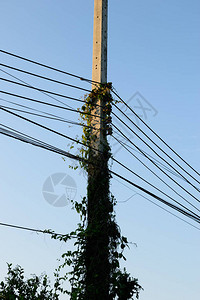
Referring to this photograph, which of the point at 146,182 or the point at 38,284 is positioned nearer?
the point at 38,284

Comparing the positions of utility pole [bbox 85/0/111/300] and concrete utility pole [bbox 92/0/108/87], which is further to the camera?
concrete utility pole [bbox 92/0/108/87]

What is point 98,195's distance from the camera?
25.6ft

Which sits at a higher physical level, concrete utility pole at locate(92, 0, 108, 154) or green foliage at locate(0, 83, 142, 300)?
concrete utility pole at locate(92, 0, 108, 154)

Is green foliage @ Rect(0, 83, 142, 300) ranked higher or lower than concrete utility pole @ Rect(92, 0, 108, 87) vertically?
lower

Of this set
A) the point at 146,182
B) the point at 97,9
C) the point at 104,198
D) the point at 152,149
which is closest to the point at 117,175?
the point at 104,198

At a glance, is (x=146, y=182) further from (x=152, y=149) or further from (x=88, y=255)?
(x=88, y=255)

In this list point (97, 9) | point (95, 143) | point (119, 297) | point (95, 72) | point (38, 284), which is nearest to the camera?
point (119, 297)

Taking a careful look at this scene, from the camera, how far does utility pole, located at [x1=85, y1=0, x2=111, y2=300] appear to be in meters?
7.20

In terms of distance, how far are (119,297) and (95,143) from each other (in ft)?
9.61

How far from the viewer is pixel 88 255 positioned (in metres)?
7.43

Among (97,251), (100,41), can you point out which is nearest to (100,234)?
(97,251)

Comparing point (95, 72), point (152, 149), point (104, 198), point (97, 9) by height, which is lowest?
point (104, 198)

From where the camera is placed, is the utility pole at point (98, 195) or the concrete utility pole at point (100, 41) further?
the concrete utility pole at point (100, 41)

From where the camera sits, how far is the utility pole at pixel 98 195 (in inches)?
283
